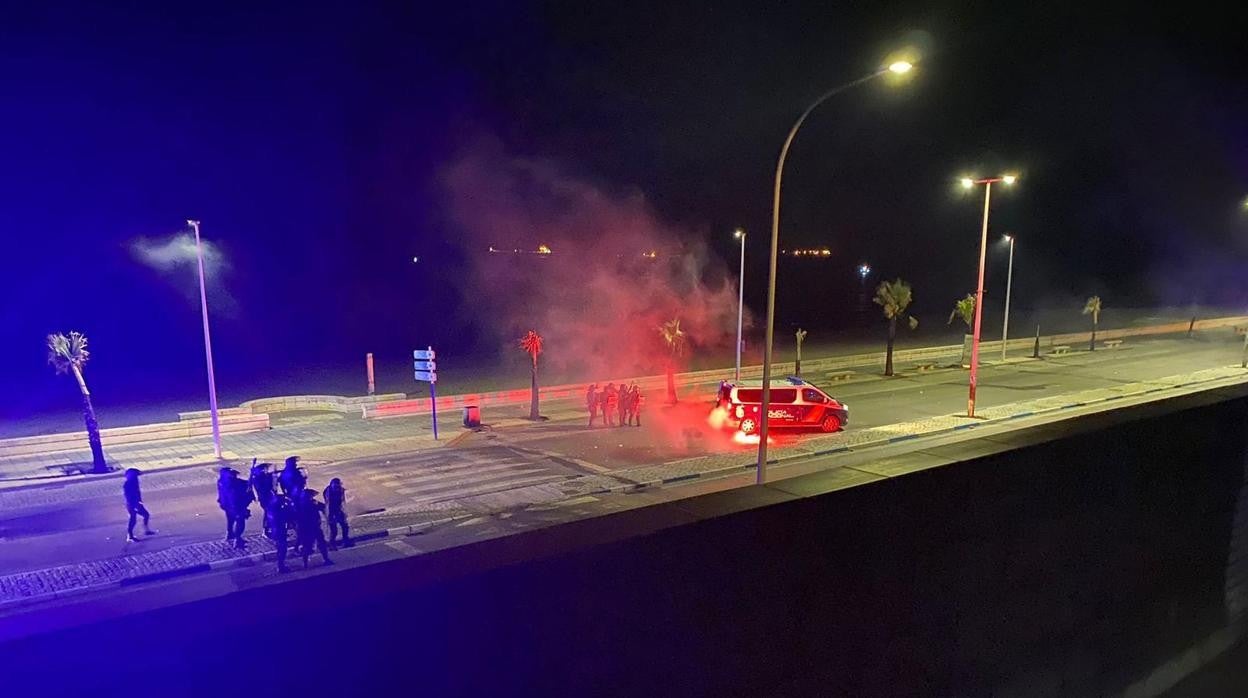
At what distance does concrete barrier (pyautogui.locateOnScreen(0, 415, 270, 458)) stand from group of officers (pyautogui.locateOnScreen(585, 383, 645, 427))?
1003 centimetres

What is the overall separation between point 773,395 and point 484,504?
10.0 metres

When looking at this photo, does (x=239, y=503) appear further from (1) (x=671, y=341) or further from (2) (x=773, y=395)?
(1) (x=671, y=341)

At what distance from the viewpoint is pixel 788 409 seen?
20.8 m

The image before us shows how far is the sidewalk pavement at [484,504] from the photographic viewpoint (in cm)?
1032

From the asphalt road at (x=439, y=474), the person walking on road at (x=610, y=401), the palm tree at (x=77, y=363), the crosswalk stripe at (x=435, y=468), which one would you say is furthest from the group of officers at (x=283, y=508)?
the person walking on road at (x=610, y=401)

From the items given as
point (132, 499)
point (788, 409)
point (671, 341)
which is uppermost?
point (671, 341)

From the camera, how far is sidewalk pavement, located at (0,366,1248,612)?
10320 mm

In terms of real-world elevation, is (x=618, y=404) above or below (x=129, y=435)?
above

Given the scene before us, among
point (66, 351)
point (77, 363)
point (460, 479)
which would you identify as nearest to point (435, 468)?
point (460, 479)

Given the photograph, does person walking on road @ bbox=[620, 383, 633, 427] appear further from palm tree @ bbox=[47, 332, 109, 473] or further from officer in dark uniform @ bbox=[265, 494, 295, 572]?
palm tree @ bbox=[47, 332, 109, 473]

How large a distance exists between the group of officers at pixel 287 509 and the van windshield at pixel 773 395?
11.9 meters

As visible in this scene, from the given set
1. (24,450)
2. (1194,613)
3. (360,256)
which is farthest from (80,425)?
(360,256)

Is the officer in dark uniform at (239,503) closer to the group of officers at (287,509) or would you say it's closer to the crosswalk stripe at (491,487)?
the group of officers at (287,509)

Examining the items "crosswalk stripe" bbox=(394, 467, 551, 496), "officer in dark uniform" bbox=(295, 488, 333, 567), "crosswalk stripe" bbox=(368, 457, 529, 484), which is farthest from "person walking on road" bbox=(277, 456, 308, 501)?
"crosswalk stripe" bbox=(368, 457, 529, 484)
